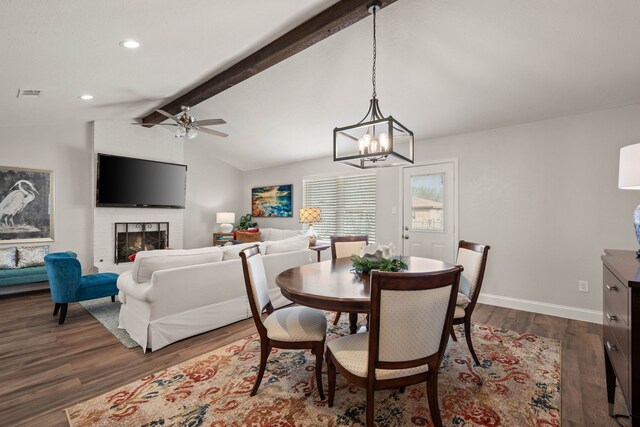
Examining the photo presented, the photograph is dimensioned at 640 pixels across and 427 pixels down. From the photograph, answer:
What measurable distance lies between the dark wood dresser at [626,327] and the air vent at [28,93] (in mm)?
4882

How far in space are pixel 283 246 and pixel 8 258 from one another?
4.01 metres

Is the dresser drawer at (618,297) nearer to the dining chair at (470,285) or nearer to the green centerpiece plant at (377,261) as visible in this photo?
the dining chair at (470,285)

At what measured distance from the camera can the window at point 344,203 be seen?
5438 millimetres

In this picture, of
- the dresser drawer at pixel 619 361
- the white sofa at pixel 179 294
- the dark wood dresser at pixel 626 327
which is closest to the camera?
the dark wood dresser at pixel 626 327

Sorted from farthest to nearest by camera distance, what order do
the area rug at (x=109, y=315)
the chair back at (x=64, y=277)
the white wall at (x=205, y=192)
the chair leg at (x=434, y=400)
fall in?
the white wall at (x=205, y=192) < the chair back at (x=64, y=277) < the area rug at (x=109, y=315) < the chair leg at (x=434, y=400)

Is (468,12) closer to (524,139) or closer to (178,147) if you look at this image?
(524,139)

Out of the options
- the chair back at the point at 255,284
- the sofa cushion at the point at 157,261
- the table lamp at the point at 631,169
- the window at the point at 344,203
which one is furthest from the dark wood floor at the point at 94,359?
the window at the point at 344,203

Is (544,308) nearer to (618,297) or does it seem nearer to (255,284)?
(618,297)

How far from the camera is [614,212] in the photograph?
10.7ft

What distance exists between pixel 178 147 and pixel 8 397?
16.7 feet

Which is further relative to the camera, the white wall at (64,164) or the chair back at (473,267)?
the white wall at (64,164)

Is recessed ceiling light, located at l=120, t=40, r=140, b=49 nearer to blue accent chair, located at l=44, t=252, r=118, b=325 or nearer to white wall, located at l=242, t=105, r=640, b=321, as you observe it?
blue accent chair, located at l=44, t=252, r=118, b=325

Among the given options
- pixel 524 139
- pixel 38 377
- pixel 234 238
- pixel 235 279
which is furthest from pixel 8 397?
pixel 524 139

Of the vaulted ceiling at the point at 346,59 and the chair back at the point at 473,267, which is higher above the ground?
the vaulted ceiling at the point at 346,59
